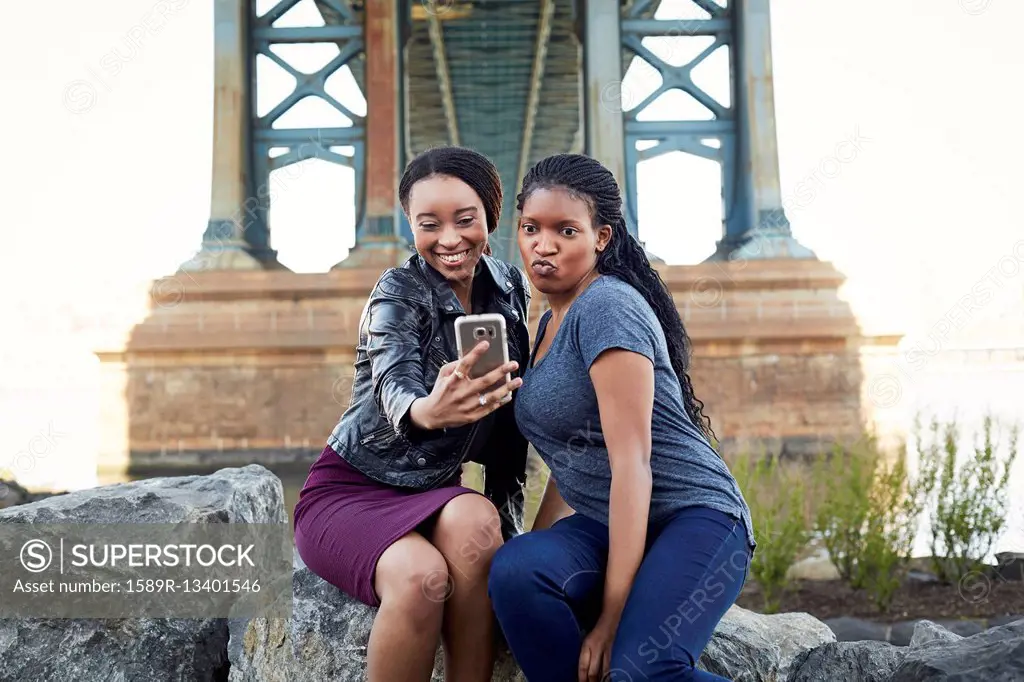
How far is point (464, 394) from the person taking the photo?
2223 millimetres

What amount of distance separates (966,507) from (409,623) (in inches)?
185

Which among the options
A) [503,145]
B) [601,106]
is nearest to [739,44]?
[601,106]

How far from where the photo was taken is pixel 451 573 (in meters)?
2.30

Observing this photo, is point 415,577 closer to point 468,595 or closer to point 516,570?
point 468,595

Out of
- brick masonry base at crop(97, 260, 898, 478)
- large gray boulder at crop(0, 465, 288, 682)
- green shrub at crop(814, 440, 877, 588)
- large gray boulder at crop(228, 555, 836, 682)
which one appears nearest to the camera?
large gray boulder at crop(228, 555, 836, 682)

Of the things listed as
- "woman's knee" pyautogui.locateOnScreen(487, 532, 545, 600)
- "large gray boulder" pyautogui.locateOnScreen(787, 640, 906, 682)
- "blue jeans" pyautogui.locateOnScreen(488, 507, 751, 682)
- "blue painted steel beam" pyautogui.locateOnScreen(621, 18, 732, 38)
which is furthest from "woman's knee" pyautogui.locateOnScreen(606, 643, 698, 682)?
"blue painted steel beam" pyautogui.locateOnScreen(621, 18, 732, 38)

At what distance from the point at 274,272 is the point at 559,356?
26.7 ft

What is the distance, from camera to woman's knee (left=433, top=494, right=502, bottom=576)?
228 centimetres

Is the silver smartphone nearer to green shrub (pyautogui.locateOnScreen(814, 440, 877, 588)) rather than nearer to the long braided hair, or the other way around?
the long braided hair

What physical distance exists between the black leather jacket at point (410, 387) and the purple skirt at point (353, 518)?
0.18 feet

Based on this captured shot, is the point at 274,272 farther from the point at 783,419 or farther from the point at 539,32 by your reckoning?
the point at 539,32

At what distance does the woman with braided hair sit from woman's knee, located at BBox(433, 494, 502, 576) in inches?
3.4

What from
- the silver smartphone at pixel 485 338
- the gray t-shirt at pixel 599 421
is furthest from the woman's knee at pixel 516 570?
the silver smartphone at pixel 485 338

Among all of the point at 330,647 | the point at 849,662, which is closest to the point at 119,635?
the point at 330,647
